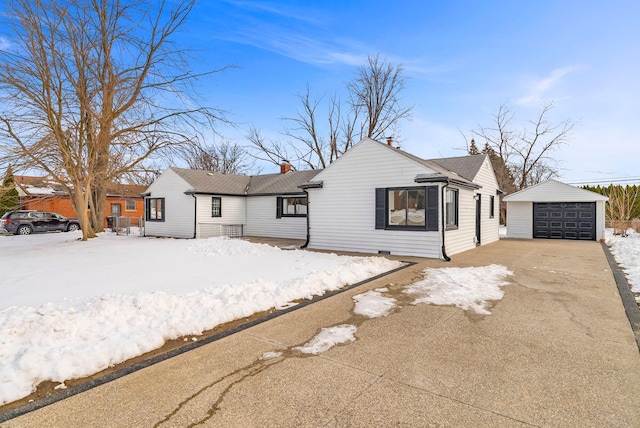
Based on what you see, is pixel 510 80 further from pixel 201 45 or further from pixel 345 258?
pixel 201 45

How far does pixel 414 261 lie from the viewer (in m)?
9.34

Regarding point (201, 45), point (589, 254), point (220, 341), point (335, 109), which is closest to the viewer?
point (220, 341)

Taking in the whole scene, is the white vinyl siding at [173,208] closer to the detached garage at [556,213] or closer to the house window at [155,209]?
the house window at [155,209]

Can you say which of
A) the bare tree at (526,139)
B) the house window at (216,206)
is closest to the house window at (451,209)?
the house window at (216,206)

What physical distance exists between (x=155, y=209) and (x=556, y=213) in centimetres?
2123

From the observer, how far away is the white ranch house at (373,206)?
10.2m

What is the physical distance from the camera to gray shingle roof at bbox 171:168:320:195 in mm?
17281

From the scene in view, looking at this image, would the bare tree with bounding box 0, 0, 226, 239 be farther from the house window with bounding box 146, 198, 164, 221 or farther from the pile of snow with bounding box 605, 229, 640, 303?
the pile of snow with bounding box 605, 229, 640, 303

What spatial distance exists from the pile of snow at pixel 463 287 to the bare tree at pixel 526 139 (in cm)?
2336

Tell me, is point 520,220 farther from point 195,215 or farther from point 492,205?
point 195,215

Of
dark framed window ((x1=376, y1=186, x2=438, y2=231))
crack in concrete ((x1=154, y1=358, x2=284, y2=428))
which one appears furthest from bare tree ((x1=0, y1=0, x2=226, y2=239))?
crack in concrete ((x1=154, y1=358, x2=284, y2=428))

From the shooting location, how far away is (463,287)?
621 cm

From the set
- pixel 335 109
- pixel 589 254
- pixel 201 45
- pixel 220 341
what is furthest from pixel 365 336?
pixel 335 109

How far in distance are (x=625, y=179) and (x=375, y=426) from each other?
1590 inches
